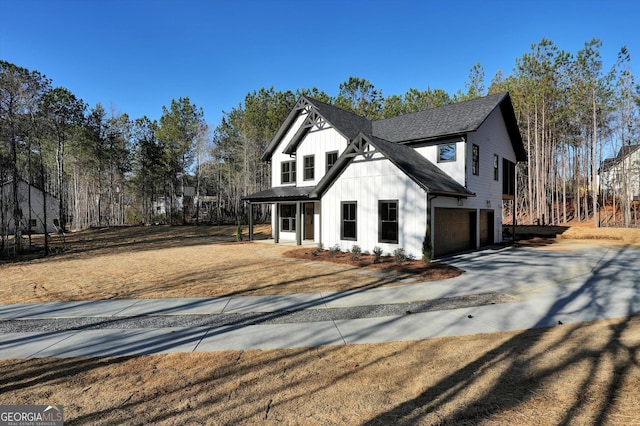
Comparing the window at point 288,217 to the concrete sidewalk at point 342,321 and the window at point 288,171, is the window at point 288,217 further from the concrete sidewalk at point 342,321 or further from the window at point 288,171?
the concrete sidewalk at point 342,321

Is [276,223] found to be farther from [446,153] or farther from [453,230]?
[446,153]

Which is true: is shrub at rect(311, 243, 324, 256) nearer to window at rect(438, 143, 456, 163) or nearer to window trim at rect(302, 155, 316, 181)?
window trim at rect(302, 155, 316, 181)

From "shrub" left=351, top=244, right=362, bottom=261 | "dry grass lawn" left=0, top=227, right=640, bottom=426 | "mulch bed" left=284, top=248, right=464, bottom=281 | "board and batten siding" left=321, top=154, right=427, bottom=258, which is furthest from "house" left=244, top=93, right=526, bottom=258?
"dry grass lawn" left=0, top=227, right=640, bottom=426

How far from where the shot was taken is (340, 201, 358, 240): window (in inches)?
560

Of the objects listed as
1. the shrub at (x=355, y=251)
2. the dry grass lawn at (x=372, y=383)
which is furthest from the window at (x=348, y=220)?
the dry grass lawn at (x=372, y=383)

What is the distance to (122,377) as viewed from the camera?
3.66 meters

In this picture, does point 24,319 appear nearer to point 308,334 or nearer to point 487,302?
point 308,334

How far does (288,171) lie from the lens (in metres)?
20.7

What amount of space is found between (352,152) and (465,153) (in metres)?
5.86

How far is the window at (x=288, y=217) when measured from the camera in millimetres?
19625

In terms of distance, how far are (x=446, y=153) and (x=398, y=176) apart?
4672 millimetres

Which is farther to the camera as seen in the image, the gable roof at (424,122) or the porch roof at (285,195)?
the porch roof at (285,195)

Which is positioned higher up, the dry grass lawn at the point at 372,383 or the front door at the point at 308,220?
the front door at the point at 308,220

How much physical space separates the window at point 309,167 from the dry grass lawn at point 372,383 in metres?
15.2
